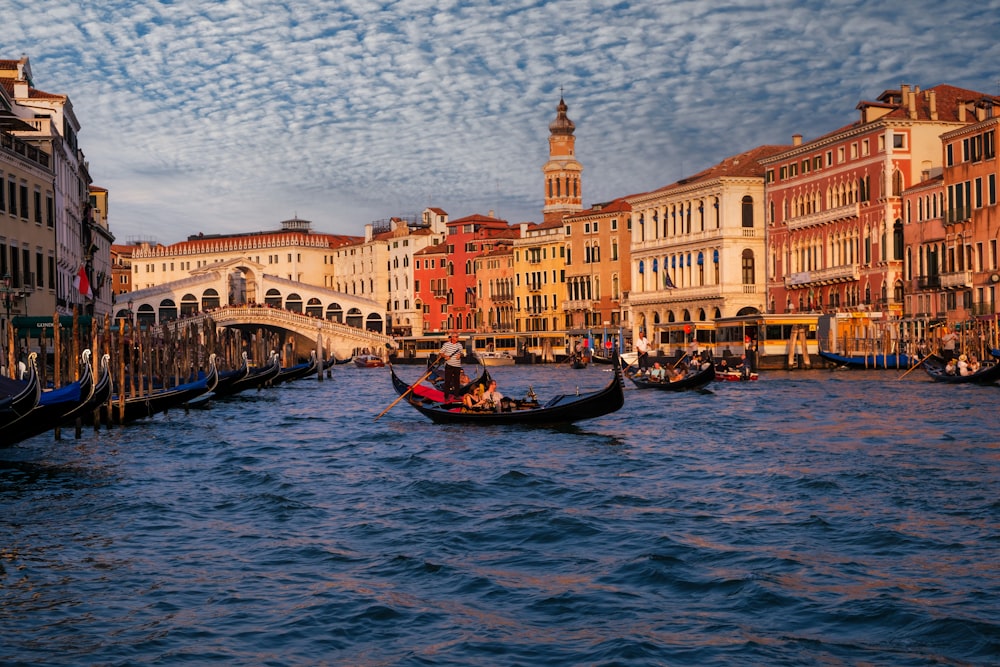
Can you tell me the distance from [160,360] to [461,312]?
5331cm

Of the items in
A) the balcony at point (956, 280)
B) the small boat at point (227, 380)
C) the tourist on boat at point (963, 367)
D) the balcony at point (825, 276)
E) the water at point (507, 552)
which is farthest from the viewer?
the balcony at point (825, 276)

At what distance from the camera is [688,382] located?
1186 inches

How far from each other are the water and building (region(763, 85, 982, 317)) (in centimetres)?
2943

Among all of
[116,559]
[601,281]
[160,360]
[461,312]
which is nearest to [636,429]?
[160,360]

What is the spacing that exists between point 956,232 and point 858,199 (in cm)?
697

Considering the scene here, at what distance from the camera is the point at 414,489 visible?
12852 millimetres

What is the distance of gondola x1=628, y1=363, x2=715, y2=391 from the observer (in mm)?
29766

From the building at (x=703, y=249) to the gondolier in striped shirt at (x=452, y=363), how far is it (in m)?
32.4

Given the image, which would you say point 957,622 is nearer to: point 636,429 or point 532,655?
point 532,655

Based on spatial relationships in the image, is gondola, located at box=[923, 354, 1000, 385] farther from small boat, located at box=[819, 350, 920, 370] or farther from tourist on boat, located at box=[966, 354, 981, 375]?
small boat, located at box=[819, 350, 920, 370]

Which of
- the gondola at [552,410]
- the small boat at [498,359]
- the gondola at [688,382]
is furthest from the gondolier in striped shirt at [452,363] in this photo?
the small boat at [498,359]

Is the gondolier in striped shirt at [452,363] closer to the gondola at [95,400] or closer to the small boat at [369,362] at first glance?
the gondola at [95,400]

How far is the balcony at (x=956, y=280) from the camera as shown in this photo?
39.9 m

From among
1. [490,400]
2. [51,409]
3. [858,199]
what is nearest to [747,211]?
[858,199]
